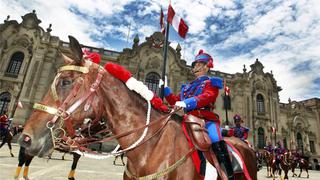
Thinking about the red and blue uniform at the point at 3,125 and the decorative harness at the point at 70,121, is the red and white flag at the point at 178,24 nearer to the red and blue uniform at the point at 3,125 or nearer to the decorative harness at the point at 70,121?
the decorative harness at the point at 70,121

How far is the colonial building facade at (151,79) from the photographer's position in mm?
25188

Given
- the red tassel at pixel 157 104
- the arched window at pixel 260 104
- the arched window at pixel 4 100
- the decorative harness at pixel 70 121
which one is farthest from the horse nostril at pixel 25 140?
the arched window at pixel 260 104

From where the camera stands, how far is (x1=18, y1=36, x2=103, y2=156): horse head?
1.99 metres

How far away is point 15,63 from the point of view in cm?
2608

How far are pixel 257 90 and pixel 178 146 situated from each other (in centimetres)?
3397

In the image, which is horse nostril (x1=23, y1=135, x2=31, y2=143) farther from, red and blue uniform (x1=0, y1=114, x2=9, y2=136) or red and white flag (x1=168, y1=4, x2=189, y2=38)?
red and blue uniform (x1=0, y1=114, x2=9, y2=136)

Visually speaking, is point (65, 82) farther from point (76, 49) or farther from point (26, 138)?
point (26, 138)

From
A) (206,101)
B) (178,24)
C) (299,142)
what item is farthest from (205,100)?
(299,142)

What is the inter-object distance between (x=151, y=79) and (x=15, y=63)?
16.7 m

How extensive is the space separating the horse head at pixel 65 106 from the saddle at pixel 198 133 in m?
1.07

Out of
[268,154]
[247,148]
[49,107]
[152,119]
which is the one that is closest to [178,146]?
[152,119]

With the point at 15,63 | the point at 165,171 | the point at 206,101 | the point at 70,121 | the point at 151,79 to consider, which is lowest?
the point at 165,171

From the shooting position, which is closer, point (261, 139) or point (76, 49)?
point (76, 49)

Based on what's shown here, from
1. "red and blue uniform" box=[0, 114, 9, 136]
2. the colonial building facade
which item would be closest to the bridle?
"red and blue uniform" box=[0, 114, 9, 136]
